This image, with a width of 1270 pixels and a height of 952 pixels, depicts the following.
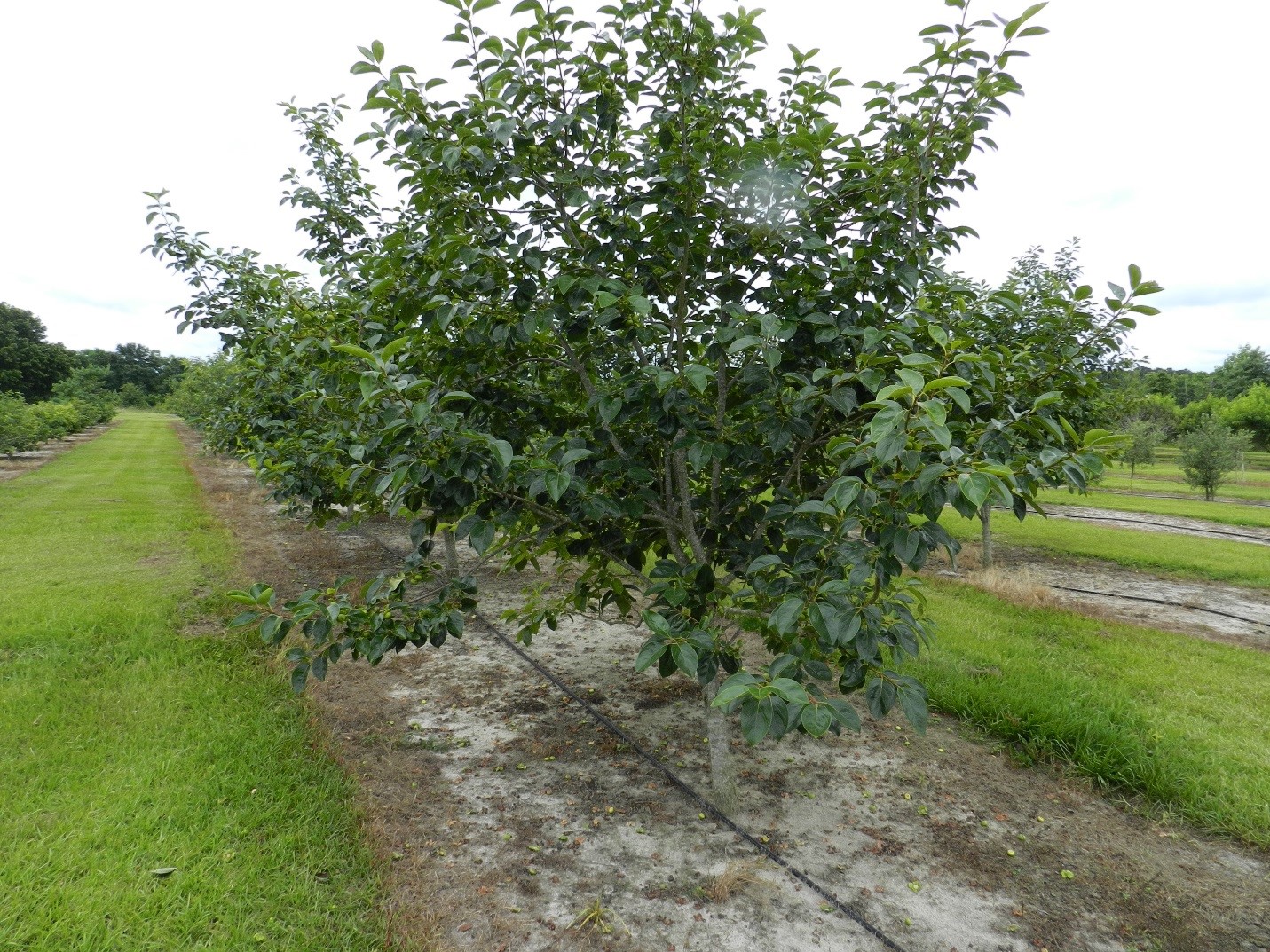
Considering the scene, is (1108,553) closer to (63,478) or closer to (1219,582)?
(1219,582)

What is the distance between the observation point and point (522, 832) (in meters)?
3.13

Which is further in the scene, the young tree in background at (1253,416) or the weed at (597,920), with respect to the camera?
the young tree in background at (1253,416)

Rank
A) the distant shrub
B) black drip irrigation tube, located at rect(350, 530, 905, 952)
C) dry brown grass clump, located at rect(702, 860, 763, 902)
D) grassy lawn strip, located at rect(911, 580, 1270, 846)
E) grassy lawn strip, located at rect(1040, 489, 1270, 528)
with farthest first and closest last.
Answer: the distant shrub
grassy lawn strip, located at rect(1040, 489, 1270, 528)
grassy lawn strip, located at rect(911, 580, 1270, 846)
dry brown grass clump, located at rect(702, 860, 763, 902)
black drip irrigation tube, located at rect(350, 530, 905, 952)

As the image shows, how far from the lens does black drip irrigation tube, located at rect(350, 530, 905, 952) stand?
259cm

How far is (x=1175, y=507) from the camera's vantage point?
613 inches

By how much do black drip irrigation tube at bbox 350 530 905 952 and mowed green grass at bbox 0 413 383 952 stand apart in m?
1.24

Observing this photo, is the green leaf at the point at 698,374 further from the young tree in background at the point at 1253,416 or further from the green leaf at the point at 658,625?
the young tree in background at the point at 1253,416

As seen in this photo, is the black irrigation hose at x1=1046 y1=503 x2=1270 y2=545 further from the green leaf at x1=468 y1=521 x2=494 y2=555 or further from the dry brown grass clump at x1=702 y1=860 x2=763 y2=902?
the green leaf at x1=468 y1=521 x2=494 y2=555

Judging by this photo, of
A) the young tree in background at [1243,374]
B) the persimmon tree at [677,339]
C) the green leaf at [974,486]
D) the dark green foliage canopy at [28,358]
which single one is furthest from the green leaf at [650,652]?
the young tree in background at [1243,374]

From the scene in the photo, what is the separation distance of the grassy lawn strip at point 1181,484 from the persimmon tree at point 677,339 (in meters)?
16.3

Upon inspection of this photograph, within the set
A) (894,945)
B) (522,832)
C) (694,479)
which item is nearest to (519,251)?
(694,479)

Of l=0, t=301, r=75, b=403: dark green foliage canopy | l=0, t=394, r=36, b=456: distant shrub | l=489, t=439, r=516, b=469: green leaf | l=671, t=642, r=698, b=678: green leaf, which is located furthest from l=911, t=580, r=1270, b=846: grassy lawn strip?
l=0, t=301, r=75, b=403: dark green foliage canopy

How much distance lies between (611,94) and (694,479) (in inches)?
73.7

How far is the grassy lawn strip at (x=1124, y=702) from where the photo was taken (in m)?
3.50
